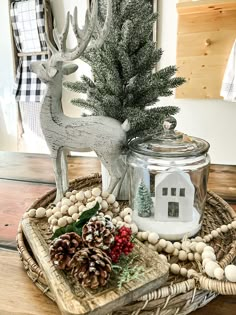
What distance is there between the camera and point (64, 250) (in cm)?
44

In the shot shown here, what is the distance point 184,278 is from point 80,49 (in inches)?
18.2

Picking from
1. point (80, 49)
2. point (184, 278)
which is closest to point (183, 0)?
point (80, 49)

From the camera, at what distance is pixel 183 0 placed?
5.69ft

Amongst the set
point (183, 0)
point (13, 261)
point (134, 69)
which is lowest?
point (13, 261)

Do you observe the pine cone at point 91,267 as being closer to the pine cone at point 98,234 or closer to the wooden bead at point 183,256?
the pine cone at point 98,234

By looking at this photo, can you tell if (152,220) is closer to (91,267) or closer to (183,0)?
(91,267)

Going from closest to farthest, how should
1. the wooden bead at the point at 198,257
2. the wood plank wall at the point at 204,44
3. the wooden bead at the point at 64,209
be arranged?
the wooden bead at the point at 198,257
the wooden bead at the point at 64,209
the wood plank wall at the point at 204,44

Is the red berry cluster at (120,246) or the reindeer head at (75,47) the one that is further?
the reindeer head at (75,47)

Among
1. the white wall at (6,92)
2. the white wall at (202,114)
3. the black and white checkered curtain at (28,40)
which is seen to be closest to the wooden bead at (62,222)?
the white wall at (202,114)

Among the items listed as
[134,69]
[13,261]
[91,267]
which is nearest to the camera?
[91,267]

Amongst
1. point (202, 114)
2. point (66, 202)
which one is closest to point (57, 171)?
point (66, 202)

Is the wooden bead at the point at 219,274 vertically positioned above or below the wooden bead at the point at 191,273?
above

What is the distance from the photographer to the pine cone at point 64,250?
44 centimetres

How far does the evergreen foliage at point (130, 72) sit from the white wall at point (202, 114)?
1233mm
